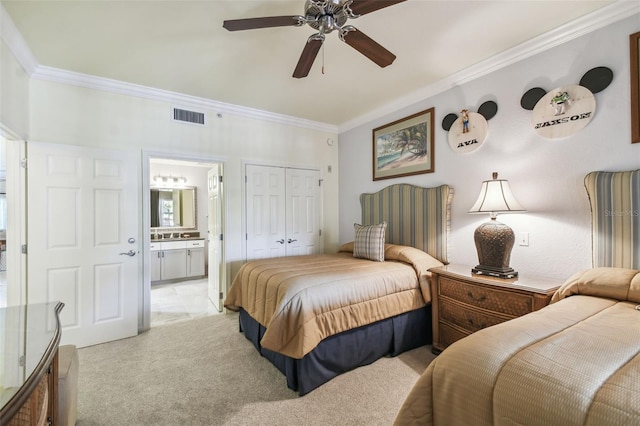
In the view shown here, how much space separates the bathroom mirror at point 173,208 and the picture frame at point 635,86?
6.08 meters

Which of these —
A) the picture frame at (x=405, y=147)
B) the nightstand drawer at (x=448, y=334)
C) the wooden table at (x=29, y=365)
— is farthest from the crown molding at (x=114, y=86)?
the nightstand drawer at (x=448, y=334)

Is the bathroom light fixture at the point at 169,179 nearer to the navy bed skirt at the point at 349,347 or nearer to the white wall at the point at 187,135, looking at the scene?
the white wall at the point at 187,135

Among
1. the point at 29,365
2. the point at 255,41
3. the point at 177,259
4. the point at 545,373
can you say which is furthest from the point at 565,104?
the point at 177,259

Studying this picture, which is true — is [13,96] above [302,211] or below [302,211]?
above

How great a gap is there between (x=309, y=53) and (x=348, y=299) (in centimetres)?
184

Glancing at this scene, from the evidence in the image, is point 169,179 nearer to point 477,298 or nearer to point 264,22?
point 264,22

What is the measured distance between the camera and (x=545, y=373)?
88 centimetres

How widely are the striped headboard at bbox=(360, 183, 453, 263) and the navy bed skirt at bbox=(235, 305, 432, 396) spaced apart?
2.41ft

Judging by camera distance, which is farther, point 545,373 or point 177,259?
point 177,259

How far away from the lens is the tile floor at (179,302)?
353 cm

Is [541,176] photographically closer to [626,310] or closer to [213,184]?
[626,310]

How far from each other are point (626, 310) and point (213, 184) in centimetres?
Result: 403

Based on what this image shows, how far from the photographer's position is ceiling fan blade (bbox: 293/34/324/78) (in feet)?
5.82

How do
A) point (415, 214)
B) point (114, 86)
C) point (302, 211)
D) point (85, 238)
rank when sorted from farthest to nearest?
point (302, 211), point (415, 214), point (114, 86), point (85, 238)
